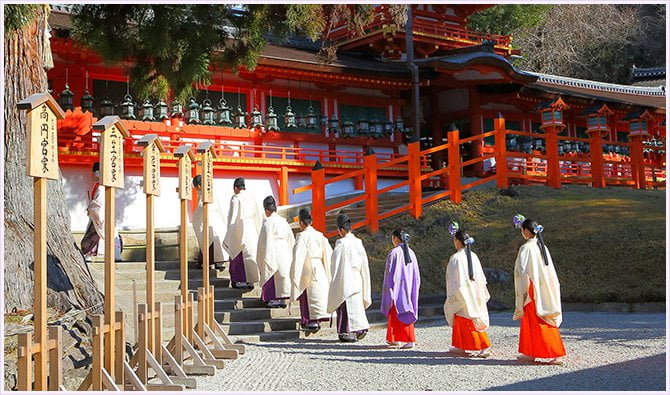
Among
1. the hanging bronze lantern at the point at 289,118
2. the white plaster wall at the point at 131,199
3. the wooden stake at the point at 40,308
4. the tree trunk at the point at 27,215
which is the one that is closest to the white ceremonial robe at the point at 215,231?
the white plaster wall at the point at 131,199

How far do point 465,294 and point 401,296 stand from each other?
100 cm

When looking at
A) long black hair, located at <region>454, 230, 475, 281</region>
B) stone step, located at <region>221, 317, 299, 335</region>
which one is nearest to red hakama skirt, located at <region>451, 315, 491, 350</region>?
long black hair, located at <region>454, 230, 475, 281</region>

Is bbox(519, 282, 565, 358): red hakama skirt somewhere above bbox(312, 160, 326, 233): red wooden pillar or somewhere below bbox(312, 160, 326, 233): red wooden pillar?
below

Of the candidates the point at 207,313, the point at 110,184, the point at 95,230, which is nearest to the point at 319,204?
the point at 95,230

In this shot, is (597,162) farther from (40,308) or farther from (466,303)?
(40,308)

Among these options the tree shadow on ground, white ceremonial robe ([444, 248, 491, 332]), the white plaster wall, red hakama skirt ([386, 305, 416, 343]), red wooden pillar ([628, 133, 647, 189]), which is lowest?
the tree shadow on ground

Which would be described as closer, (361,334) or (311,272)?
(361,334)

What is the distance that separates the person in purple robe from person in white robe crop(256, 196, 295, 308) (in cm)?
174

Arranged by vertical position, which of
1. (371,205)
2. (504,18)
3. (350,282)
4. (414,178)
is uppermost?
(504,18)

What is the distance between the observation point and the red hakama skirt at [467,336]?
8555 millimetres

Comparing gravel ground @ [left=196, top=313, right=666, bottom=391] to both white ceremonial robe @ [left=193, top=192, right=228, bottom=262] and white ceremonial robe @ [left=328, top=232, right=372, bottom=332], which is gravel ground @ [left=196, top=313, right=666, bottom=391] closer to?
white ceremonial robe @ [left=328, top=232, right=372, bottom=332]

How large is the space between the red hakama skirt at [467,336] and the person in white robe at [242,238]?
3657mm

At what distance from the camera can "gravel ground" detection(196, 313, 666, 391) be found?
22.7 feet

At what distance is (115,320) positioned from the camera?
20.2 ft
